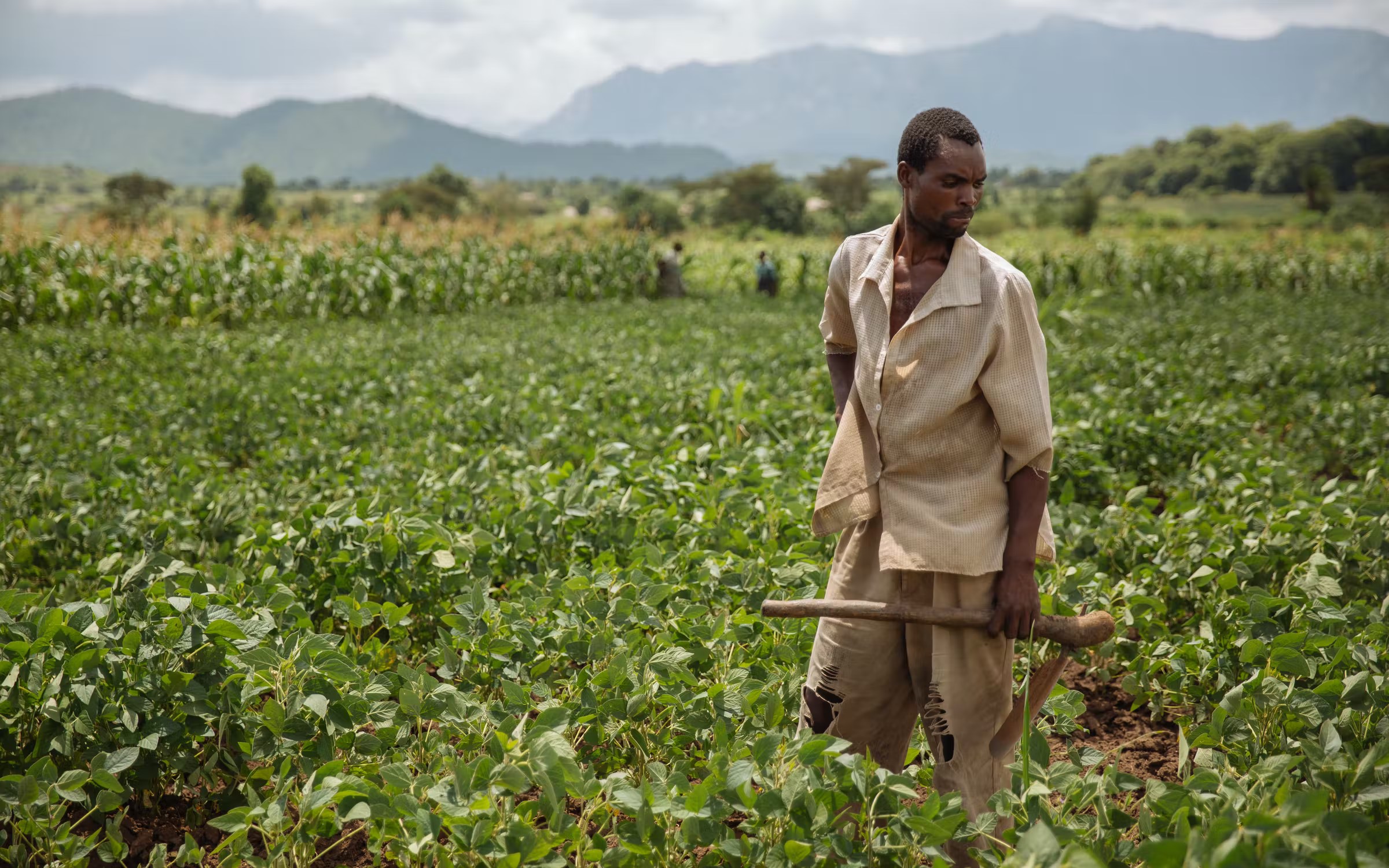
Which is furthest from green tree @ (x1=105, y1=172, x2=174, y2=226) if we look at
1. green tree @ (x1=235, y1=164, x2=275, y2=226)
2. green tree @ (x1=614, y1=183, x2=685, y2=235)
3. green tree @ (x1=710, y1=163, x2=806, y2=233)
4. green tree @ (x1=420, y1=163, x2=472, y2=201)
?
green tree @ (x1=710, y1=163, x2=806, y2=233)

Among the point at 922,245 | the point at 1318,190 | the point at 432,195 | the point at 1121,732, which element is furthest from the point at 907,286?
the point at 432,195

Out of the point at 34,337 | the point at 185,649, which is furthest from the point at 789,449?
the point at 34,337

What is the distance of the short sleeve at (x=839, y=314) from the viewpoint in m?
2.19

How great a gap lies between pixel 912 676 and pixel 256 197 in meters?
67.3

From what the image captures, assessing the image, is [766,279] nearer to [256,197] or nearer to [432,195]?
[256,197]

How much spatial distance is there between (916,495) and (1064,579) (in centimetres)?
138

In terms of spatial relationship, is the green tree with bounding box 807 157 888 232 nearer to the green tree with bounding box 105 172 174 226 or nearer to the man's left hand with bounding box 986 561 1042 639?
the green tree with bounding box 105 172 174 226

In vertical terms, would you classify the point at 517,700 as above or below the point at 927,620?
below

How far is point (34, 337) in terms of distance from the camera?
9945mm

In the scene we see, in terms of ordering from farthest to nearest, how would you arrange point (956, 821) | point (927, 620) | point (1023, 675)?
point (1023, 675)
point (927, 620)
point (956, 821)

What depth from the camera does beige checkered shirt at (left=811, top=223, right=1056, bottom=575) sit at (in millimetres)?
1890

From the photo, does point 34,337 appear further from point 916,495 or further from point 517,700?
point 916,495

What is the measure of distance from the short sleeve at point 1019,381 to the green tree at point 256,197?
6029cm

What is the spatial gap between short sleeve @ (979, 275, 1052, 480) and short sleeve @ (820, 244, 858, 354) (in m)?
0.36
